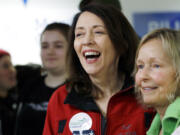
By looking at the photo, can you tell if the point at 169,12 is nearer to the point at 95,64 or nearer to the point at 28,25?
the point at 28,25

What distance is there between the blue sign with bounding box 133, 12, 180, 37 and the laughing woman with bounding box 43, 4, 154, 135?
2.25 meters

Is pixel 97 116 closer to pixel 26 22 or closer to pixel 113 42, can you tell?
pixel 113 42

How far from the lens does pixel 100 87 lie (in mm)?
1494

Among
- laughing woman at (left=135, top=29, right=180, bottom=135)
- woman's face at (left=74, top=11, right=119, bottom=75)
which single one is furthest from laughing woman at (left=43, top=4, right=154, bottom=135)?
laughing woman at (left=135, top=29, right=180, bottom=135)

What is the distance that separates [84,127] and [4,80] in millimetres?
1861

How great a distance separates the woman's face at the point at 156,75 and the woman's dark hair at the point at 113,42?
11.8 inches

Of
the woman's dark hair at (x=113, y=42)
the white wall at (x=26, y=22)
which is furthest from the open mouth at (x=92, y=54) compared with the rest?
the white wall at (x=26, y=22)

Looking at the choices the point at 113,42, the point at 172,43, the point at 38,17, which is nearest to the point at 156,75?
the point at 172,43

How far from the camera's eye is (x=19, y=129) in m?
2.06

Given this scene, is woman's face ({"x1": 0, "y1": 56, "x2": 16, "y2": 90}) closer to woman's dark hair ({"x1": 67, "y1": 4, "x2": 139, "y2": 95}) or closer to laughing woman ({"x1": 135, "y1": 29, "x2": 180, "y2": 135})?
woman's dark hair ({"x1": 67, "y1": 4, "x2": 139, "y2": 95})

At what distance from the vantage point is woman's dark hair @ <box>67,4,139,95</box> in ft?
4.65

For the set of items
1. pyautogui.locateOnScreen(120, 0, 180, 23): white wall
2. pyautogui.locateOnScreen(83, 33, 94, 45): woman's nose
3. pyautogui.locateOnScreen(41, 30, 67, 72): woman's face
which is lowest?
pyautogui.locateOnScreen(41, 30, 67, 72): woman's face

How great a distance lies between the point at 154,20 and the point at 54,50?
2.02 metres

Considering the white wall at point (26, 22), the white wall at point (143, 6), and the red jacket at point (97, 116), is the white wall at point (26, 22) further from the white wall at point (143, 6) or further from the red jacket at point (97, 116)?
the red jacket at point (97, 116)
